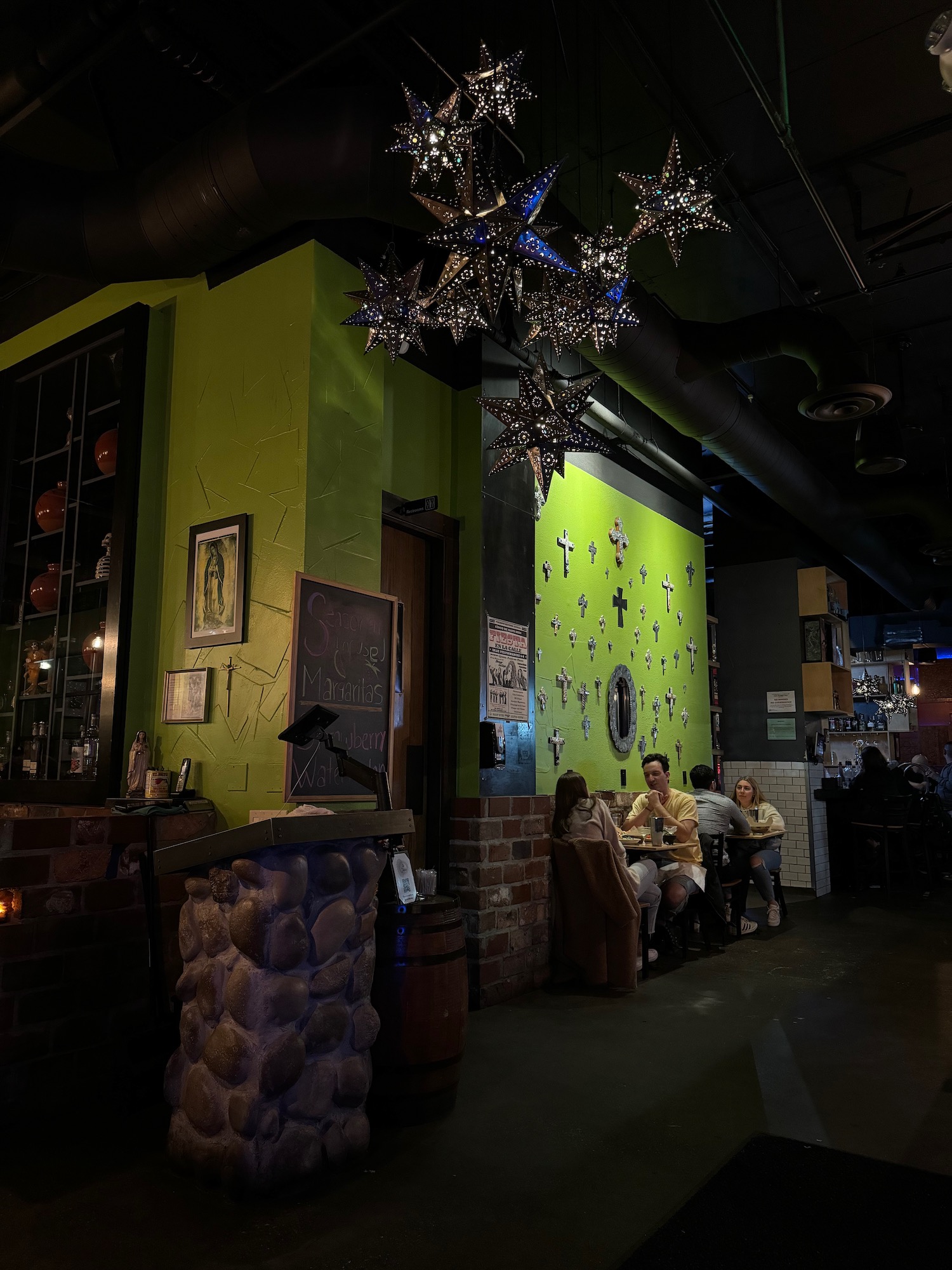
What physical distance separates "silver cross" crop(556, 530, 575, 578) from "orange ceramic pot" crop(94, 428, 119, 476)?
3057mm

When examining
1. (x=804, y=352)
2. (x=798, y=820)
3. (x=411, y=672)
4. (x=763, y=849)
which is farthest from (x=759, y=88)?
(x=798, y=820)

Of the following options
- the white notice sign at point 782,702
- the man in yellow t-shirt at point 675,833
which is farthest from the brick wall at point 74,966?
the white notice sign at point 782,702

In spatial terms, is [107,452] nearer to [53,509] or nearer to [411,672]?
[53,509]

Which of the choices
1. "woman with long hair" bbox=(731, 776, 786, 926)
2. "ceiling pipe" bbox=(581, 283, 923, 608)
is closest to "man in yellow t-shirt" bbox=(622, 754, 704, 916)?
"woman with long hair" bbox=(731, 776, 786, 926)

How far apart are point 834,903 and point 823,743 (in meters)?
2.18

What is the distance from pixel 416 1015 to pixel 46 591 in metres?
3.48

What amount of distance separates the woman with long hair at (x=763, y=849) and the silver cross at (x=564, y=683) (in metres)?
1.73

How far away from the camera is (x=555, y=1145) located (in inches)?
110

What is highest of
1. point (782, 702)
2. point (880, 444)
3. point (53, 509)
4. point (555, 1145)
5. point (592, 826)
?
point (880, 444)

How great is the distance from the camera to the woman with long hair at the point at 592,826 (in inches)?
197

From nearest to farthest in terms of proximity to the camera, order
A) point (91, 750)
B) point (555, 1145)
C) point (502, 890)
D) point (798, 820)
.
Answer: point (555, 1145)
point (91, 750)
point (502, 890)
point (798, 820)

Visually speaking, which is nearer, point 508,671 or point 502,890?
point 502,890

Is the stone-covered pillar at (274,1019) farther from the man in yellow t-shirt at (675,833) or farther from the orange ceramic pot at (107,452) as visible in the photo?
the man in yellow t-shirt at (675,833)

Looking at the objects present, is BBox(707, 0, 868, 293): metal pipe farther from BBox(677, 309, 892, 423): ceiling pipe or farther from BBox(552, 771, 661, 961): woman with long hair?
BBox(552, 771, 661, 961): woman with long hair
